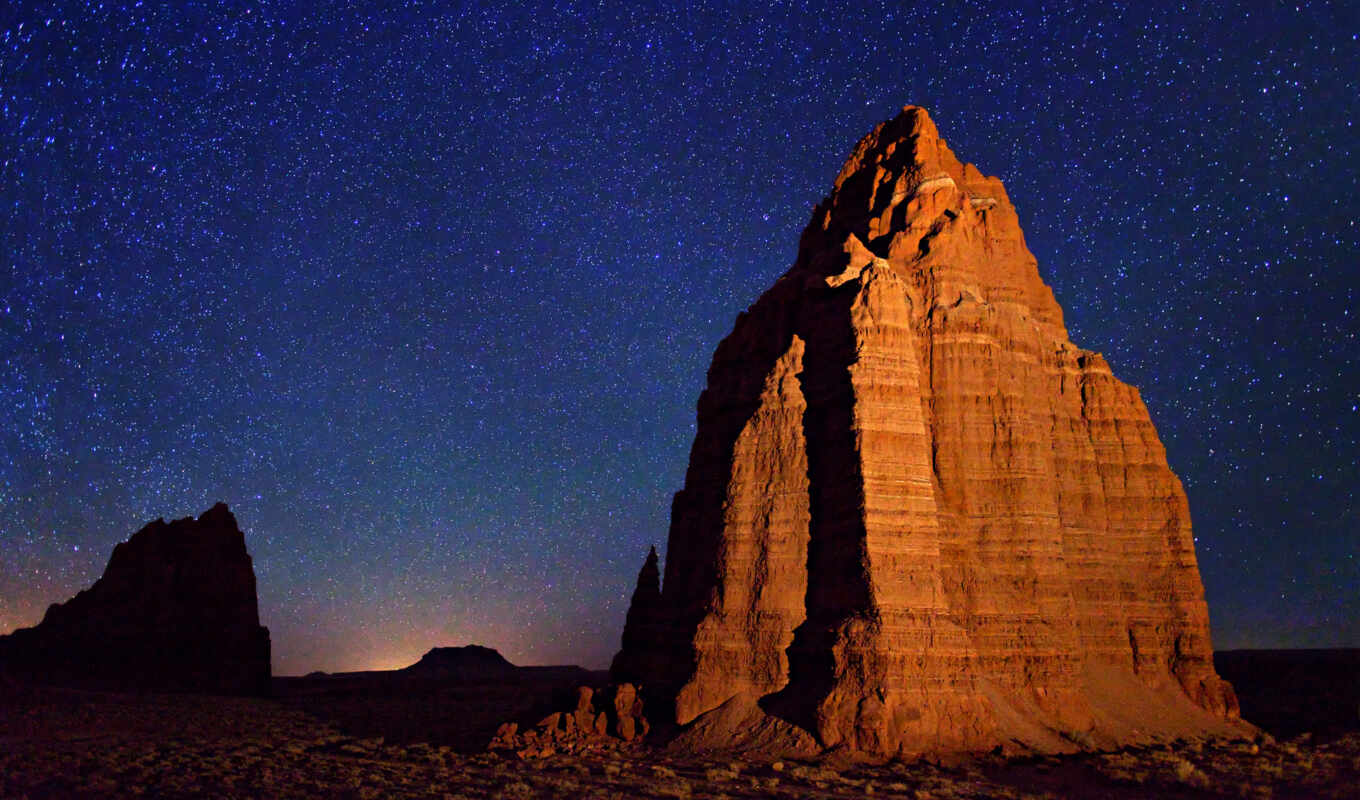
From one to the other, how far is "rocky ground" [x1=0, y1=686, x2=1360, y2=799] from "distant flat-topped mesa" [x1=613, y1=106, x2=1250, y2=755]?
7.22 ft

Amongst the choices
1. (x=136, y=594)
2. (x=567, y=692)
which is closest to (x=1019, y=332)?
(x=567, y=692)

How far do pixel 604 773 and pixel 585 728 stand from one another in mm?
5987

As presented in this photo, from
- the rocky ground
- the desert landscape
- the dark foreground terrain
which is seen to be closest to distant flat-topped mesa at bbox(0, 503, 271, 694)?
the desert landscape

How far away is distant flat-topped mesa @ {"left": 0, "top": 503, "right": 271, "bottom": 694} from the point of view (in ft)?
237

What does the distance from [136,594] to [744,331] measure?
58639 millimetres

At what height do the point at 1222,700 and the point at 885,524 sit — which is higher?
the point at 885,524

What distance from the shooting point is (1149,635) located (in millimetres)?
42031

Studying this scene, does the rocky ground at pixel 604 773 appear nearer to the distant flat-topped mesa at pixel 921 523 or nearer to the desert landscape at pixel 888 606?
the desert landscape at pixel 888 606

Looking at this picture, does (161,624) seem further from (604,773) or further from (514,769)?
(604,773)

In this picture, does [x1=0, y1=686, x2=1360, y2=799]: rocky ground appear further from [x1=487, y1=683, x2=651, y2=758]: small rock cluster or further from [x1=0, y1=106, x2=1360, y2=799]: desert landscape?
[x1=487, y1=683, x2=651, y2=758]: small rock cluster

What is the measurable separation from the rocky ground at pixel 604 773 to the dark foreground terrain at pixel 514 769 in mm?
76

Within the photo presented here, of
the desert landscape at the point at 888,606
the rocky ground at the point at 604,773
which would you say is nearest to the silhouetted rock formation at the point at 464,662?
the desert landscape at the point at 888,606

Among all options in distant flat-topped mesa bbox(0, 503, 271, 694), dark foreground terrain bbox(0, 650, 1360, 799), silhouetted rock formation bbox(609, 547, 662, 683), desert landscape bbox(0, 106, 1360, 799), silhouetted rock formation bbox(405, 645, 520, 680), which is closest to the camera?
→ dark foreground terrain bbox(0, 650, 1360, 799)

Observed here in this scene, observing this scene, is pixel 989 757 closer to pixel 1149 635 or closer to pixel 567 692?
pixel 1149 635
